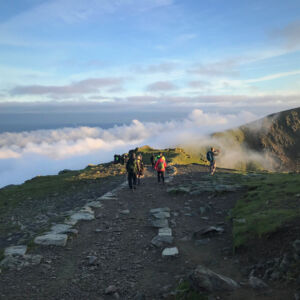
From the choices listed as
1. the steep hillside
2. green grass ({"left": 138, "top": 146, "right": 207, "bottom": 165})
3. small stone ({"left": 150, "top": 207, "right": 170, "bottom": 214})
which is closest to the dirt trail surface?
small stone ({"left": 150, "top": 207, "right": 170, "bottom": 214})

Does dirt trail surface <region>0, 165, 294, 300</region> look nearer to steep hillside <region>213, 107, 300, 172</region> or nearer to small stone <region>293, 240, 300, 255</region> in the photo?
small stone <region>293, 240, 300, 255</region>

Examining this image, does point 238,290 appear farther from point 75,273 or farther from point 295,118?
point 295,118

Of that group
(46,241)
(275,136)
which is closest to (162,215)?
(46,241)

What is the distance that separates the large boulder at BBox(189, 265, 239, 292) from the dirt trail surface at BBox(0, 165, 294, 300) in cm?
20

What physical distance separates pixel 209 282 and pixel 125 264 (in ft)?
12.3

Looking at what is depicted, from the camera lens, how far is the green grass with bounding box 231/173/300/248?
9.16 m

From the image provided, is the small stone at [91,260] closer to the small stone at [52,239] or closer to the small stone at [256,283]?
the small stone at [52,239]

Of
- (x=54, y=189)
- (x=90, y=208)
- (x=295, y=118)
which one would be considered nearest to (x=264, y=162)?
(x=295, y=118)

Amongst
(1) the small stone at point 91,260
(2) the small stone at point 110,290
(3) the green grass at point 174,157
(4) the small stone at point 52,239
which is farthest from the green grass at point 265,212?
(3) the green grass at point 174,157

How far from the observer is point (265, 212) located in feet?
35.7

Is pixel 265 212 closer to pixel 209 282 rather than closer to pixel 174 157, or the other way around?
pixel 209 282

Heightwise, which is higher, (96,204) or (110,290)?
(96,204)

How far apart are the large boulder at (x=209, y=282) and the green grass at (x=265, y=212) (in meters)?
2.56

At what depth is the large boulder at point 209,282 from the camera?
652cm
